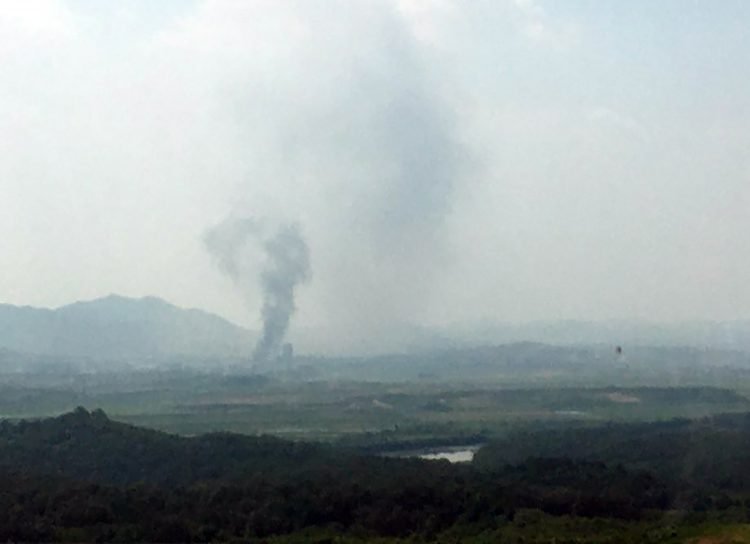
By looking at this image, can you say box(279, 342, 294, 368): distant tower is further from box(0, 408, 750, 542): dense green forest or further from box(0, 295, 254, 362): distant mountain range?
box(0, 408, 750, 542): dense green forest

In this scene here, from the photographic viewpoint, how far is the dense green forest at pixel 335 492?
913 inches

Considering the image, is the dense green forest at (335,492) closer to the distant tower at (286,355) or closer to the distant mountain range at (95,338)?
the distant tower at (286,355)

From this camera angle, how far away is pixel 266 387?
3364 inches

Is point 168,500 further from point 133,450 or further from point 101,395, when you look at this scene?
point 101,395

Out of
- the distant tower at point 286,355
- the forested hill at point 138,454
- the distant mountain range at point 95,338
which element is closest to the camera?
the forested hill at point 138,454

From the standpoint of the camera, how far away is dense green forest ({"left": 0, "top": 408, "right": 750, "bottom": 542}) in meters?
23.2

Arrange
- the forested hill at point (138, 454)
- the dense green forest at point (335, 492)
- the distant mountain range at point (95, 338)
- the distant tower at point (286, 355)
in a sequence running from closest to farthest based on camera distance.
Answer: the dense green forest at point (335, 492) → the forested hill at point (138, 454) → the distant tower at point (286, 355) → the distant mountain range at point (95, 338)

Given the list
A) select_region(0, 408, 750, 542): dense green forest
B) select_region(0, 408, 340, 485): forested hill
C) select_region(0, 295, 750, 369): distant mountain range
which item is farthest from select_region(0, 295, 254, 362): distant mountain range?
select_region(0, 408, 750, 542): dense green forest

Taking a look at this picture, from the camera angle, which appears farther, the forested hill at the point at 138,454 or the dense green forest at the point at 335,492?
the forested hill at the point at 138,454

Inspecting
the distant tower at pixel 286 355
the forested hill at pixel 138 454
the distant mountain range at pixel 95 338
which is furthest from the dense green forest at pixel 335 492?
the distant mountain range at pixel 95 338

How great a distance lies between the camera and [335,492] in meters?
26.1

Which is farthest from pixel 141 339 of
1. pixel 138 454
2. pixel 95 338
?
pixel 138 454

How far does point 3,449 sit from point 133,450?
5.45 m

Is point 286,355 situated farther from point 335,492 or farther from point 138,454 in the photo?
point 335,492
